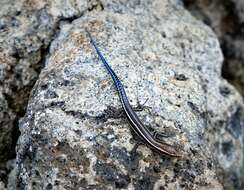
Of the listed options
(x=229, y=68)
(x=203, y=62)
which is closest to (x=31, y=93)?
(x=203, y=62)

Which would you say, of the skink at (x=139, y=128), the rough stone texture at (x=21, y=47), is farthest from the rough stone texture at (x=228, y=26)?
the skink at (x=139, y=128)

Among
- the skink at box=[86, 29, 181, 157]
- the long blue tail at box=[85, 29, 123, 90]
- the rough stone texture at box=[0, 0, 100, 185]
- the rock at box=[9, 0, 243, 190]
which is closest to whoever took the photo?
the rock at box=[9, 0, 243, 190]

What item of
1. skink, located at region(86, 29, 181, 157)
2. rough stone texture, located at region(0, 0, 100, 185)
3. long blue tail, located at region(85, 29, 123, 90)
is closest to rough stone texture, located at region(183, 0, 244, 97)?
rough stone texture, located at region(0, 0, 100, 185)

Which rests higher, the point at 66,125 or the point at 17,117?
the point at 66,125

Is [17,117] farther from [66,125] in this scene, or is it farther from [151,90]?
[151,90]

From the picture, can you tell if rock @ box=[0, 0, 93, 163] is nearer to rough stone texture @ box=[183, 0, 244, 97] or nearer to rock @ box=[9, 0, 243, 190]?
rock @ box=[9, 0, 243, 190]

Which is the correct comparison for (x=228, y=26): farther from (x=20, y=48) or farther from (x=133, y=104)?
(x=20, y=48)
